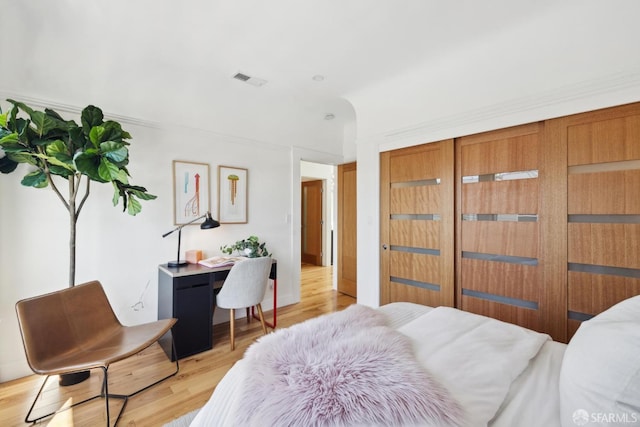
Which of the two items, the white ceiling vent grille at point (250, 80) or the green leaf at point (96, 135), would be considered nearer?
the green leaf at point (96, 135)

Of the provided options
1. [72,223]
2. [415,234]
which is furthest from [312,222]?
[72,223]

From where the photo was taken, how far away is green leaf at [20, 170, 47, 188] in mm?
1878

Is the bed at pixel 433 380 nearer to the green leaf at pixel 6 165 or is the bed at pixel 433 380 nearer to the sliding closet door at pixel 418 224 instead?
the sliding closet door at pixel 418 224

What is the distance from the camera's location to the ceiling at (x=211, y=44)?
195 cm

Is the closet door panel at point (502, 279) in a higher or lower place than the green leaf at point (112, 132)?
lower

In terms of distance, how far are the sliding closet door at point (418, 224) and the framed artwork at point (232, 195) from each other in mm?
1645

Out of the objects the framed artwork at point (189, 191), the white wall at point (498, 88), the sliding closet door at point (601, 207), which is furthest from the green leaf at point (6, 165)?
the sliding closet door at point (601, 207)

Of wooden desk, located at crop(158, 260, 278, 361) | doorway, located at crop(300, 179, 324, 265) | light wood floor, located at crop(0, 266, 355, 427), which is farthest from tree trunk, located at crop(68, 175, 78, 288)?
doorway, located at crop(300, 179, 324, 265)

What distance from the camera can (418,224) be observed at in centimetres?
293

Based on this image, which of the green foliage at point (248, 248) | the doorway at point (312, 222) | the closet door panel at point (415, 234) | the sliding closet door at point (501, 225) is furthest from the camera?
the doorway at point (312, 222)

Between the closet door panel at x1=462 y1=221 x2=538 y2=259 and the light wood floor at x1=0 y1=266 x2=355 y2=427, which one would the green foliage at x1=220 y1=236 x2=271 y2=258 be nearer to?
the light wood floor at x1=0 y1=266 x2=355 y2=427

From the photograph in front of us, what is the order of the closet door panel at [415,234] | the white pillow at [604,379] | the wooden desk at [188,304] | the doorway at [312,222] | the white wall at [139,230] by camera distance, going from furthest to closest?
the doorway at [312,222]
the closet door panel at [415,234]
the wooden desk at [188,304]
the white wall at [139,230]
the white pillow at [604,379]

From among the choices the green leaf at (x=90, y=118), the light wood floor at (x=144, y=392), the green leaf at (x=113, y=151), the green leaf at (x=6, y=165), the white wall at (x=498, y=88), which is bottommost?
the light wood floor at (x=144, y=392)

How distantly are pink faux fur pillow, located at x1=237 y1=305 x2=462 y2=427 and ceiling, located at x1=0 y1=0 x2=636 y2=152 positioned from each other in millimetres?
2100
